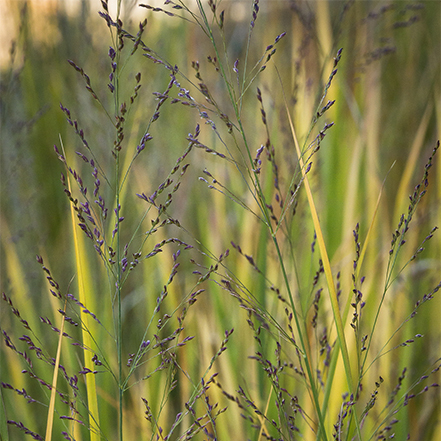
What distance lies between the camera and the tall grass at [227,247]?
1.65 ft

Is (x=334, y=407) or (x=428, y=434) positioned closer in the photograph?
(x=334, y=407)

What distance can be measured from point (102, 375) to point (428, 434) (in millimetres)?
754

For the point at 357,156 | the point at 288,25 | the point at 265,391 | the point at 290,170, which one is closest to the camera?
the point at 265,391

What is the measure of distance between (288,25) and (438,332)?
2.34 m

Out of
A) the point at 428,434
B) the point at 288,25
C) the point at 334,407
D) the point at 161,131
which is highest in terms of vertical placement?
the point at 288,25

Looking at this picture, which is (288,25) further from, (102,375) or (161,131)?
(102,375)

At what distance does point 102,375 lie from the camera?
919 mm

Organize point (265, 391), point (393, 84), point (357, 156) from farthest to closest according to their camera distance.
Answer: point (393, 84)
point (357, 156)
point (265, 391)

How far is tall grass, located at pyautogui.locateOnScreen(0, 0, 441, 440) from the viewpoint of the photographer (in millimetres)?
503

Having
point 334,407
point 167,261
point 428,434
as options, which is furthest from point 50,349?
point 428,434

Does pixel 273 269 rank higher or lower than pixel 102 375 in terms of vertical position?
higher

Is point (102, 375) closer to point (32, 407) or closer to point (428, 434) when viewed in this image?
point (32, 407)

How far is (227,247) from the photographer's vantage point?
123cm

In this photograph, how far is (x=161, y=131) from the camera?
6.17 feet
